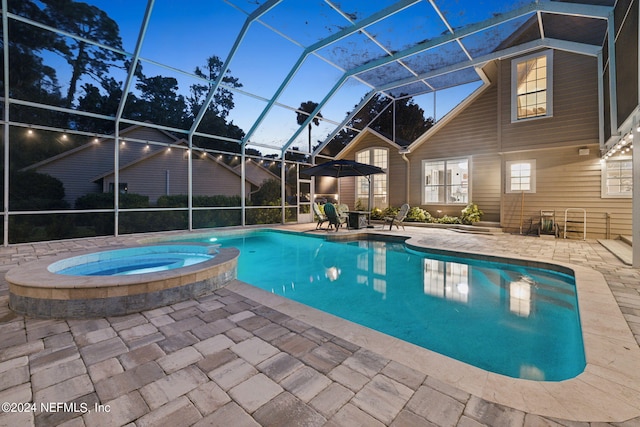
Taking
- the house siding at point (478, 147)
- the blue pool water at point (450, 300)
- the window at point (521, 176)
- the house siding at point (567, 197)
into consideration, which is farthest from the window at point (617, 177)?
the blue pool water at point (450, 300)

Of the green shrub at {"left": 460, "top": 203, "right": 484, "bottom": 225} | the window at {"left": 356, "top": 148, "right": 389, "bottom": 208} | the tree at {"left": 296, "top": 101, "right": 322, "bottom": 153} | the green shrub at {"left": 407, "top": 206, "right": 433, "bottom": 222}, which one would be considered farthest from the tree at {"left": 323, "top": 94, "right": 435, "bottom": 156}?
the green shrub at {"left": 460, "top": 203, "right": 484, "bottom": 225}

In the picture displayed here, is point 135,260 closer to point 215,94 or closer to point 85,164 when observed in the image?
point 215,94

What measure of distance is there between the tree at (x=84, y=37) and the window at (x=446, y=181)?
10542 mm

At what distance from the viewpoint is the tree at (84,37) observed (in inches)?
241

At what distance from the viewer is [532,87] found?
854 cm

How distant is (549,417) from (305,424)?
1.27 metres

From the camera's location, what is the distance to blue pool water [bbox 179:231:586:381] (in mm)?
2650

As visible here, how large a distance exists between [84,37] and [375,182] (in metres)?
10.7

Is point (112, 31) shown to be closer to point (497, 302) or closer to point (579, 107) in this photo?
point (497, 302)

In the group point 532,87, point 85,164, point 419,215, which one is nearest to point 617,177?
point 532,87

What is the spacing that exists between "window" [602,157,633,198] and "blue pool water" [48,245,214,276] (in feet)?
32.7

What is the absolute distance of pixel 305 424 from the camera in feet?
4.82

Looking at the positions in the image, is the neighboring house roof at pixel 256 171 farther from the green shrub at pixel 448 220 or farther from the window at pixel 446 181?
the green shrub at pixel 448 220

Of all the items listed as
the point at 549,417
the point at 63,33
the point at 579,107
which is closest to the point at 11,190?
the point at 63,33
